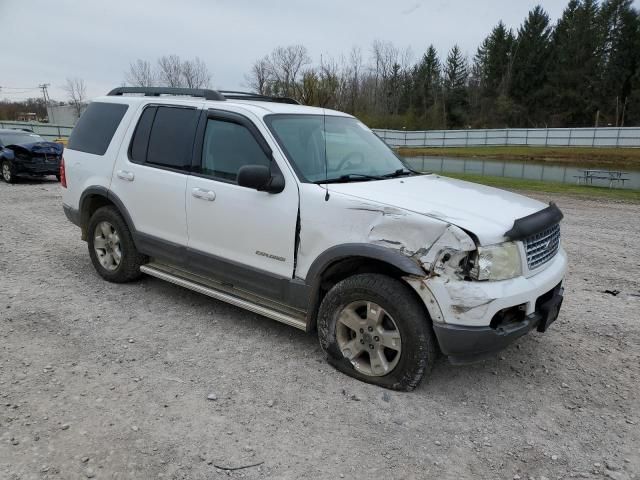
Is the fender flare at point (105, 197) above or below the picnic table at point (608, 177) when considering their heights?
above

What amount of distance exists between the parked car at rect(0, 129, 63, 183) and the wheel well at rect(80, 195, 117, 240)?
1069cm

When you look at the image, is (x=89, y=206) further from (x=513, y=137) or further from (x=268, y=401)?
(x=513, y=137)

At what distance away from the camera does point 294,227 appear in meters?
3.81

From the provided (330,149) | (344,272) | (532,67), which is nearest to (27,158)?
(330,149)

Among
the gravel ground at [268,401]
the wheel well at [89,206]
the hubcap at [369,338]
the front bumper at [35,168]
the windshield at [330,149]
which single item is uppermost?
the windshield at [330,149]

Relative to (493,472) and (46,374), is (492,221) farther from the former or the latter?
(46,374)

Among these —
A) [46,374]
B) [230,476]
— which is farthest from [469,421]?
[46,374]

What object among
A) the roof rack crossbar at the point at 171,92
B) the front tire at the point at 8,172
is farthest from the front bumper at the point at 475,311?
the front tire at the point at 8,172

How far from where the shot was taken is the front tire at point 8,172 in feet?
47.8

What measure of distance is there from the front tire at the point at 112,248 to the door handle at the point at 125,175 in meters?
0.44

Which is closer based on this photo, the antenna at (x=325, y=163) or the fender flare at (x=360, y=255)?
the fender flare at (x=360, y=255)

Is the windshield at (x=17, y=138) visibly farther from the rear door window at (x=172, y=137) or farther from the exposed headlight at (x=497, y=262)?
the exposed headlight at (x=497, y=262)

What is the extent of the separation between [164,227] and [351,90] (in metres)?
64.0

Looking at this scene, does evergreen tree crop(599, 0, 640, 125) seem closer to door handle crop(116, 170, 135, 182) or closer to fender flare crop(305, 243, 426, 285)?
door handle crop(116, 170, 135, 182)
